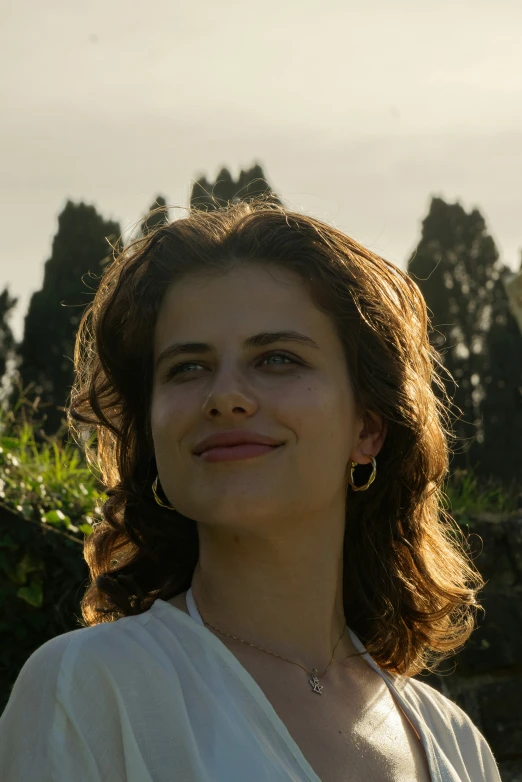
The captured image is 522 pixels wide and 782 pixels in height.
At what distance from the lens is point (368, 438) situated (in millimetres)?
2553

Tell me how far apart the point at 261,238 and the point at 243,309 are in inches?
10.4

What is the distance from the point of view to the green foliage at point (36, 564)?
3674mm

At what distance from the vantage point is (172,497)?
7.41ft

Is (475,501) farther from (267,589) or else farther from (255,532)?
(255,532)

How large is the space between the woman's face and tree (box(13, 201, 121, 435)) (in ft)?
31.1

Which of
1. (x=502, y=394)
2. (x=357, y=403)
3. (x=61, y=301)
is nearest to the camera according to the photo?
(x=357, y=403)

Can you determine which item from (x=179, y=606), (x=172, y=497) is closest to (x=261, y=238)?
(x=172, y=497)

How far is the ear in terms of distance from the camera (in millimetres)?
2521

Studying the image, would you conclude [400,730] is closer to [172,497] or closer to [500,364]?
[172,497]

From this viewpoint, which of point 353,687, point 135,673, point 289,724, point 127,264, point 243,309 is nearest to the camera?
point 135,673

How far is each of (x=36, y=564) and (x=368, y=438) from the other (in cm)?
169

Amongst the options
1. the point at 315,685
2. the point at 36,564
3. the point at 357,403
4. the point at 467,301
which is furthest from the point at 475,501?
the point at 467,301

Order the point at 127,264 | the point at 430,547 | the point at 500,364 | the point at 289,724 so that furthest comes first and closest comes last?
the point at 500,364 < the point at 430,547 < the point at 127,264 < the point at 289,724

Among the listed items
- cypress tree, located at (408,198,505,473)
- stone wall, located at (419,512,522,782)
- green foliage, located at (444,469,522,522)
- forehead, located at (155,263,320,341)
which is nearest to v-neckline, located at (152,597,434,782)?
forehead, located at (155,263,320,341)
